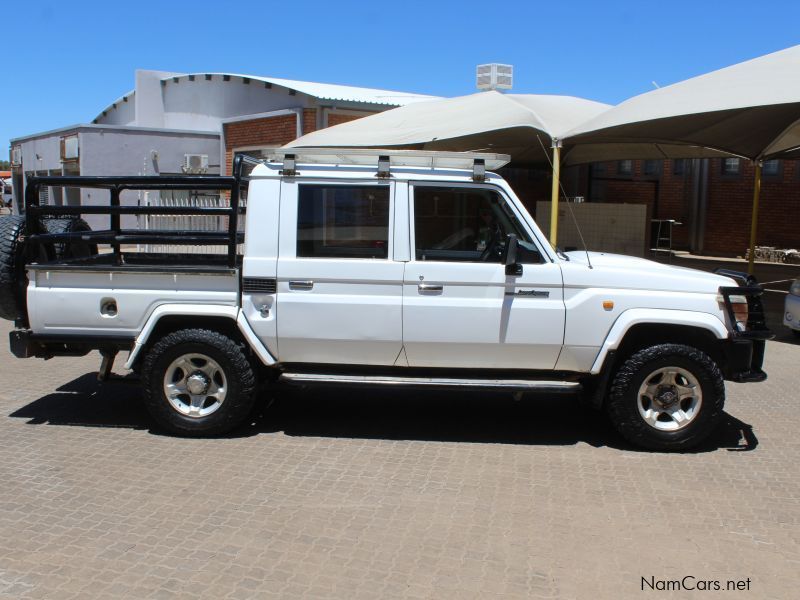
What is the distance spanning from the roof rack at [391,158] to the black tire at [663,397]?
1806mm

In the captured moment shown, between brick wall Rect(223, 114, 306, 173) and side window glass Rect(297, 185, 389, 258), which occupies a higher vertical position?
brick wall Rect(223, 114, 306, 173)

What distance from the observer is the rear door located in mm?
5547

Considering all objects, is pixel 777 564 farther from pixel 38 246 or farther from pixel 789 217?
pixel 789 217

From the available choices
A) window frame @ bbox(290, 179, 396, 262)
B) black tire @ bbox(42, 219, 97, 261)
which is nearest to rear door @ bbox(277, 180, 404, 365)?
window frame @ bbox(290, 179, 396, 262)

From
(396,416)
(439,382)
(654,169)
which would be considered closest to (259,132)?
(654,169)

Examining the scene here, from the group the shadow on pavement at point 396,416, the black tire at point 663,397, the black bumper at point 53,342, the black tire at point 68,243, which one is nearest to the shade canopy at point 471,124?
the shadow on pavement at point 396,416

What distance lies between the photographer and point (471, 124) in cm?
1289

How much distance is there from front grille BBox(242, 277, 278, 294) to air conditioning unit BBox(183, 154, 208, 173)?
60.5 ft

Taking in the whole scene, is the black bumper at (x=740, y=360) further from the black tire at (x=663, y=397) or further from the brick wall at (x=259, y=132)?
the brick wall at (x=259, y=132)

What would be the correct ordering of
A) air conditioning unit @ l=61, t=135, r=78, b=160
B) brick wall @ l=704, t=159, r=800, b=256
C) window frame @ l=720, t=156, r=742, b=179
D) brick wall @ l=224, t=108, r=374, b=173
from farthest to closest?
air conditioning unit @ l=61, t=135, r=78, b=160 → window frame @ l=720, t=156, r=742, b=179 → brick wall @ l=704, t=159, r=800, b=256 → brick wall @ l=224, t=108, r=374, b=173

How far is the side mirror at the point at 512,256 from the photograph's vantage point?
17.6 ft

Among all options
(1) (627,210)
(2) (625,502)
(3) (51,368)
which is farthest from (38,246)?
(1) (627,210)

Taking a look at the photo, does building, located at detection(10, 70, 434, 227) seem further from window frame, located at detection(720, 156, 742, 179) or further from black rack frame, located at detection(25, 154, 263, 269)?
black rack frame, located at detection(25, 154, 263, 269)

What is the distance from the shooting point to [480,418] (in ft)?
21.5
